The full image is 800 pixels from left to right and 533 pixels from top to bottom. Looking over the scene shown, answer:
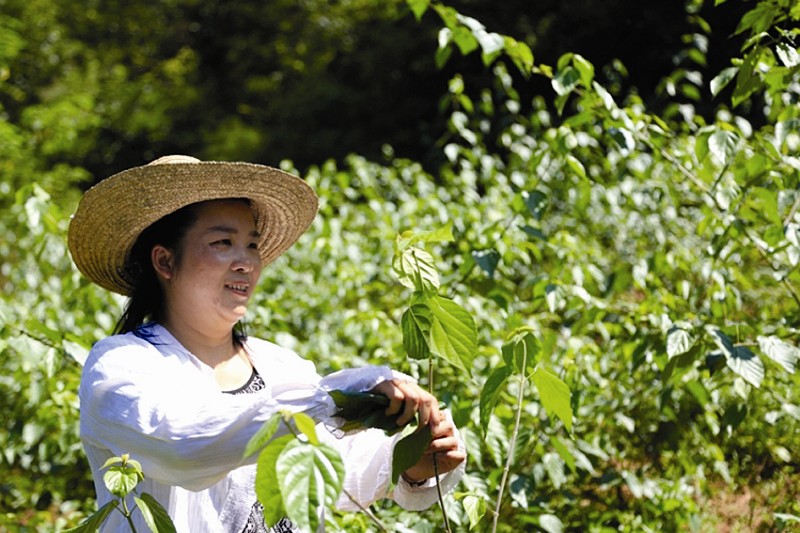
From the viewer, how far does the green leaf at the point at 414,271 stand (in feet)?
4.77

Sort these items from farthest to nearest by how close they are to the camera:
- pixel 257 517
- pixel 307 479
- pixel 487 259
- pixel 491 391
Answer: pixel 487 259
pixel 257 517
pixel 491 391
pixel 307 479

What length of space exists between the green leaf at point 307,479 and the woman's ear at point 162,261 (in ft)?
2.69

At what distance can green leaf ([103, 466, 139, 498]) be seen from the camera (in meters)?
1.37

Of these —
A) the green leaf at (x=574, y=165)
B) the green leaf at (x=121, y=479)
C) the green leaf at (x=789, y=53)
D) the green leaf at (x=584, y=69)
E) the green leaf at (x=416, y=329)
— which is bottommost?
the green leaf at (x=121, y=479)

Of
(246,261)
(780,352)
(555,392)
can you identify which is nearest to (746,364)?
(780,352)

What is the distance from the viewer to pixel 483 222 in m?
3.74

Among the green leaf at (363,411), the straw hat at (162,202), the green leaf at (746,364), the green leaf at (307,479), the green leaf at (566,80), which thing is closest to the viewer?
the green leaf at (307,479)

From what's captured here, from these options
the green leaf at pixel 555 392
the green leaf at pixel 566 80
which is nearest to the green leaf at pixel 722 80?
the green leaf at pixel 566 80

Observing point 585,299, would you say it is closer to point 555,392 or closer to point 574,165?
point 574,165

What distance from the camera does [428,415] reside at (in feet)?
4.71

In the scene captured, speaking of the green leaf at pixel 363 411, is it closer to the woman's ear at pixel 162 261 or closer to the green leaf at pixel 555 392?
the green leaf at pixel 555 392

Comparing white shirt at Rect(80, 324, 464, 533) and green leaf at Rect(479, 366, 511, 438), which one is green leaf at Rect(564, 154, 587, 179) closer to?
white shirt at Rect(80, 324, 464, 533)

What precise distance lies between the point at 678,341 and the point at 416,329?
91 cm

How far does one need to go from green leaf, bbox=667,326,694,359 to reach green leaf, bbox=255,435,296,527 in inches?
46.4
